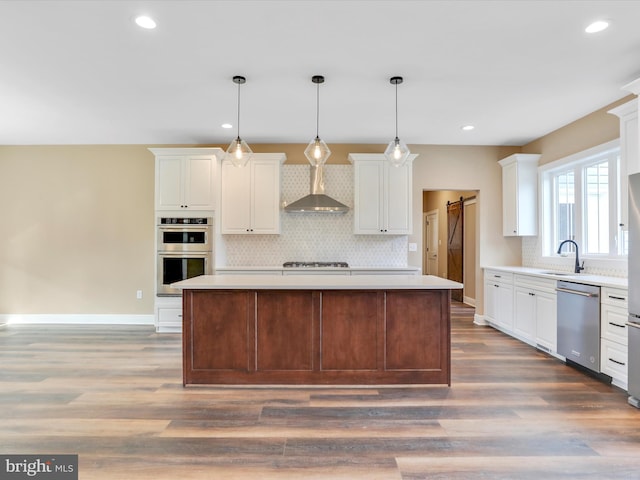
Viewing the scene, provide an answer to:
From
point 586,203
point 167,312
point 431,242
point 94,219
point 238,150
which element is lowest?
point 167,312

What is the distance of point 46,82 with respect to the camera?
339 cm

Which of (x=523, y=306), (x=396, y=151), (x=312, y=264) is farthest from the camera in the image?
(x=312, y=264)

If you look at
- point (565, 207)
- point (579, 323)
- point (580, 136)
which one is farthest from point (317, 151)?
point (565, 207)

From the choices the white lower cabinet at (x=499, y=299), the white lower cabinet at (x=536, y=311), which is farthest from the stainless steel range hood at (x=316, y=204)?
the white lower cabinet at (x=536, y=311)

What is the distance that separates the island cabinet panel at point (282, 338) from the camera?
3.05m

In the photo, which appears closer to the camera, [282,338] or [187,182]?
[282,338]

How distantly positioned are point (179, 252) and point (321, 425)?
334cm

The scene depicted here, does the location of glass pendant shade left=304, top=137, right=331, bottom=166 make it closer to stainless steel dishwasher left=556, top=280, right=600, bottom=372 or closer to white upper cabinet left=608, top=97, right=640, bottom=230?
white upper cabinet left=608, top=97, right=640, bottom=230

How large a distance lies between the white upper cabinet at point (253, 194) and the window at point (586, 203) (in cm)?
363

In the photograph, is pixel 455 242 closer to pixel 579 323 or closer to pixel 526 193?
pixel 526 193

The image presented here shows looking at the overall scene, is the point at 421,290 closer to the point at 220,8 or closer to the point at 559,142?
the point at 220,8

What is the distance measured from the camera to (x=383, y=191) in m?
5.12

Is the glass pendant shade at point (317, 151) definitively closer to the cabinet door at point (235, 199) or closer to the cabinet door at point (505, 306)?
the cabinet door at point (235, 199)

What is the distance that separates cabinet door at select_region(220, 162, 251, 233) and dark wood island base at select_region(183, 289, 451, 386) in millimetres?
2154
